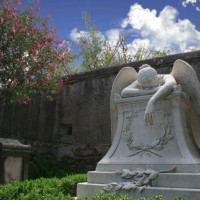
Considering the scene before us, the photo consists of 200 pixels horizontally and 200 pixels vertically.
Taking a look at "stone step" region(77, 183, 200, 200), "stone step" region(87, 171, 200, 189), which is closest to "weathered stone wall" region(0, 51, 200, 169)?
"stone step" region(87, 171, 200, 189)

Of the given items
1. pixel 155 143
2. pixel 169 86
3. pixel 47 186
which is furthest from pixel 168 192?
pixel 47 186

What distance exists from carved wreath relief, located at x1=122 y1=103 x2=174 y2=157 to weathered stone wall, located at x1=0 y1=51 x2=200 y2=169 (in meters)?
4.19

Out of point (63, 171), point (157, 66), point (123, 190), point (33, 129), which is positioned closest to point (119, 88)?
point (123, 190)

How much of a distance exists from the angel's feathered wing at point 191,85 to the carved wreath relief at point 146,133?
458mm

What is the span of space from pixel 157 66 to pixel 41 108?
4228mm

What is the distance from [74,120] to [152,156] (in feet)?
19.3

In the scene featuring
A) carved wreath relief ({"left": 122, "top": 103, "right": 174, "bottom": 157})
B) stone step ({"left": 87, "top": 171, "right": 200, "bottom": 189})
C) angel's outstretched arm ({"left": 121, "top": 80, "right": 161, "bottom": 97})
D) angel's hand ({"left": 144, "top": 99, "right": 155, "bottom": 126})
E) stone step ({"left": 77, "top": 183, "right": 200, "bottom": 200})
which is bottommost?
stone step ({"left": 77, "top": 183, "right": 200, "bottom": 200})

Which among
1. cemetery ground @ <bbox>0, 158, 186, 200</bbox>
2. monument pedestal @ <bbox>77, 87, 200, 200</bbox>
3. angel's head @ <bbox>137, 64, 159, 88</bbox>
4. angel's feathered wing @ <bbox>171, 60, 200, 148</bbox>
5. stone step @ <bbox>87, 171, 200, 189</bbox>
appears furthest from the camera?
angel's head @ <bbox>137, 64, 159, 88</bbox>

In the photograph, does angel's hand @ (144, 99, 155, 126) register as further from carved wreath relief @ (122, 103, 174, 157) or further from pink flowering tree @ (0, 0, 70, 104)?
pink flowering tree @ (0, 0, 70, 104)

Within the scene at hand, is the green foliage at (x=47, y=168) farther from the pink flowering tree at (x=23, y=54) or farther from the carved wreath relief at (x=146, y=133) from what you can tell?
the carved wreath relief at (x=146, y=133)

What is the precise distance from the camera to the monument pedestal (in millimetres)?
4336

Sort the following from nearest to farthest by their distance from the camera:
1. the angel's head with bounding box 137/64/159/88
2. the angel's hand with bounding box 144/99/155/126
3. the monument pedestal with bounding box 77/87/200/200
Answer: the monument pedestal with bounding box 77/87/200/200
the angel's hand with bounding box 144/99/155/126
the angel's head with bounding box 137/64/159/88

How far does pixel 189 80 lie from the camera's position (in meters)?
5.00

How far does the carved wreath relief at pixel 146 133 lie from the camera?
476cm
